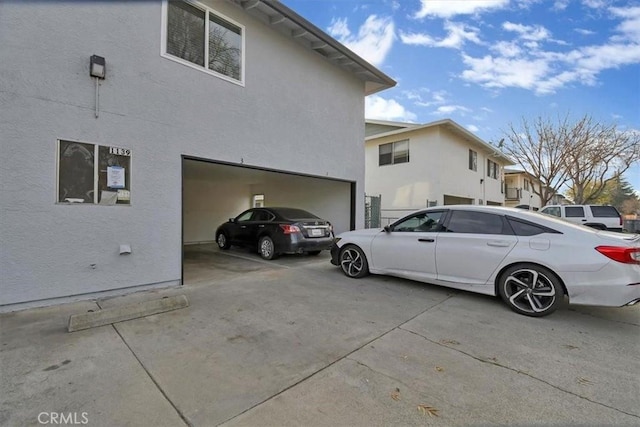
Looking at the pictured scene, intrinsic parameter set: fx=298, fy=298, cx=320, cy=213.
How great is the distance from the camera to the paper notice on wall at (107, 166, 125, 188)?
4.55 m

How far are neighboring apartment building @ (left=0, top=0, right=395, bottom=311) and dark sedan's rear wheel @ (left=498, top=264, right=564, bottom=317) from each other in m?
5.11

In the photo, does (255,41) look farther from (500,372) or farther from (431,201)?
(431,201)

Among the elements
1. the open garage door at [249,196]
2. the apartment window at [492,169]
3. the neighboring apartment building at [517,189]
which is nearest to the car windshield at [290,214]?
the open garage door at [249,196]

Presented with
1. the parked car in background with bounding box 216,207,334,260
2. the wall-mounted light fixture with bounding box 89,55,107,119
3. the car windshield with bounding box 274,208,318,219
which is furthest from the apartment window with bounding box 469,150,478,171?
the wall-mounted light fixture with bounding box 89,55,107,119

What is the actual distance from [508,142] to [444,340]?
21.5 meters

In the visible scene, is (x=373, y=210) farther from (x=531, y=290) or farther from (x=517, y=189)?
(x=517, y=189)

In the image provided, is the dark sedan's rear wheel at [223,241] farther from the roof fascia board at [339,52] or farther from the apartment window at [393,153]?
the apartment window at [393,153]

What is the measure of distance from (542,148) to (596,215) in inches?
275

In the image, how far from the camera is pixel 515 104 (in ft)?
59.4

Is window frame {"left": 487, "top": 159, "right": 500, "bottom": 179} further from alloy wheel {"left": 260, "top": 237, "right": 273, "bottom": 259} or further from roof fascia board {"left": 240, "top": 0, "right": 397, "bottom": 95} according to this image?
alloy wheel {"left": 260, "top": 237, "right": 273, "bottom": 259}

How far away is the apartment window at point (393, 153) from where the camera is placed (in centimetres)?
1572

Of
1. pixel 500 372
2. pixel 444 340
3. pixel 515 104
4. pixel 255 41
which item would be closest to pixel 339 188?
pixel 255 41

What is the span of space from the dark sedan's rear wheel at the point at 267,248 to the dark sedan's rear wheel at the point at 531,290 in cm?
519

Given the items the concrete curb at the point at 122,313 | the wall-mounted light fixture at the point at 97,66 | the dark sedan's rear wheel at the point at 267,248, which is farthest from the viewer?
the dark sedan's rear wheel at the point at 267,248
